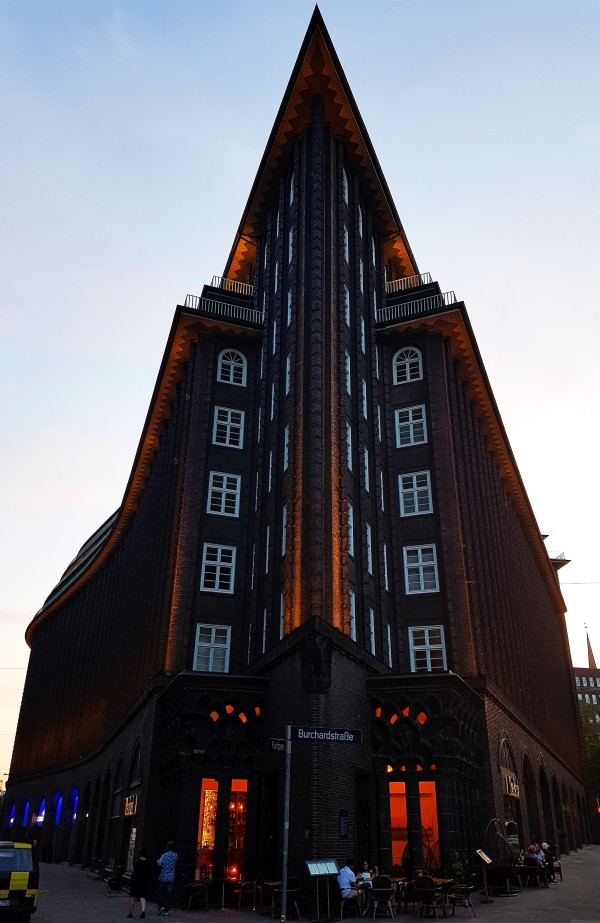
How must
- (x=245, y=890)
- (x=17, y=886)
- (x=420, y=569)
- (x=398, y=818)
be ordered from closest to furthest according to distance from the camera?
(x=17, y=886)
(x=245, y=890)
(x=398, y=818)
(x=420, y=569)

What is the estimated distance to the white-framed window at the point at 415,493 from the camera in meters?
36.1

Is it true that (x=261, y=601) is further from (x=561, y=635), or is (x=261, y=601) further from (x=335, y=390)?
(x=561, y=635)

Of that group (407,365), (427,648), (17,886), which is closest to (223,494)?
(427,648)

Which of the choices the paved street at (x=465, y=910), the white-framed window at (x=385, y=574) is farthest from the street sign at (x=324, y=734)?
the white-framed window at (x=385, y=574)

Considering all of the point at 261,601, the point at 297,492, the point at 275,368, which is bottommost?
the point at 261,601

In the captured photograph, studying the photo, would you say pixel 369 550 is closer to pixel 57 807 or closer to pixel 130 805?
pixel 130 805

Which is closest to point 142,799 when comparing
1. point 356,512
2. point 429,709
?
point 429,709

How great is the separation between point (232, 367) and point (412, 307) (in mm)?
11354

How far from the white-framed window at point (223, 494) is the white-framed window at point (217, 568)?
6.21ft

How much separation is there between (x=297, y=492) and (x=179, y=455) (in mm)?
11570

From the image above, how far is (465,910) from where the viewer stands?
71.0ft

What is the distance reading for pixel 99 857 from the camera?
136 ft

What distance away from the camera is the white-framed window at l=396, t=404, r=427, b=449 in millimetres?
38062

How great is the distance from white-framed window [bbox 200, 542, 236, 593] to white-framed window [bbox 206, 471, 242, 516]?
1.89 metres
